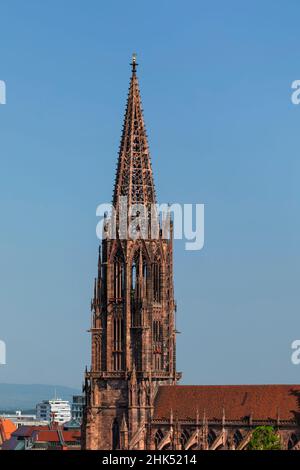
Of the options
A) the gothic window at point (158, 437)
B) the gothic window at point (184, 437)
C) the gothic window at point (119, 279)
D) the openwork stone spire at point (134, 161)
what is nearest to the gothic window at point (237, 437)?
the gothic window at point (184, 437)

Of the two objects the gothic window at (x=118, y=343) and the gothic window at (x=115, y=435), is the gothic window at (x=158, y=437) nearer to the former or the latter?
the gothic window at (x=115, y=435)

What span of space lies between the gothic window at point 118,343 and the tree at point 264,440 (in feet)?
68.3

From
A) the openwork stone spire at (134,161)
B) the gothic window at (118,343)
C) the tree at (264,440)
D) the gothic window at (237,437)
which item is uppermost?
the openwork stone spire at (134,161)

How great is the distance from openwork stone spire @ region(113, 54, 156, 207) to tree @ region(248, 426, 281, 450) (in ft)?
101

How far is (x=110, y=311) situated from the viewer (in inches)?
6216

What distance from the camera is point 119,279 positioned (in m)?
159

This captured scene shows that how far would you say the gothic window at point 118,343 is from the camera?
6201 inches

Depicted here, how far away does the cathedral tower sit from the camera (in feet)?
512

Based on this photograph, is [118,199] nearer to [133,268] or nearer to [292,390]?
[133,268]

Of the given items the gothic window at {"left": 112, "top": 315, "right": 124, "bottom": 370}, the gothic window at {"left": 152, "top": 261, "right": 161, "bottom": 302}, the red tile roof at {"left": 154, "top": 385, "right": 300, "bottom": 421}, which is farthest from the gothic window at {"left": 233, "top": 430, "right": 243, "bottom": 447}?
the gothic window at {"left": 152, "top": 261, "right": 161, "bottom": 302}

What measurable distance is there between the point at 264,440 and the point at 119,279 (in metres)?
28.8

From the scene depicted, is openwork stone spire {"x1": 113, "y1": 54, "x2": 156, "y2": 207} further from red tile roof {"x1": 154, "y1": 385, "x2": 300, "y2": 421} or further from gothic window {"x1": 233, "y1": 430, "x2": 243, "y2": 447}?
gothic window {"x1": 233, "y1": 430, "x2": 243, "y2": 447}
